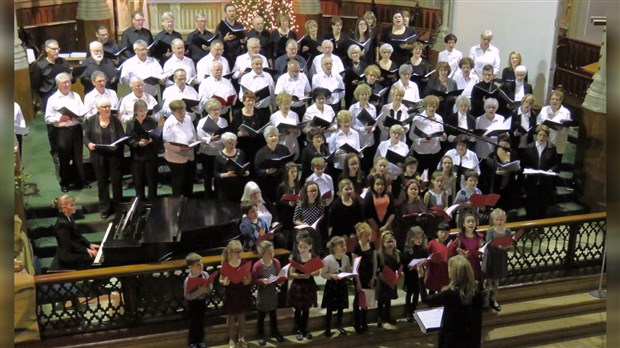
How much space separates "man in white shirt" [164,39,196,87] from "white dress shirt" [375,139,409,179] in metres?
2.03

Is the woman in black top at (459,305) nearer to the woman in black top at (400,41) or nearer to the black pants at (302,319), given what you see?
the black pants at (302,319)

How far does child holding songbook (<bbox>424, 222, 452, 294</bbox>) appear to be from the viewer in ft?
18.7

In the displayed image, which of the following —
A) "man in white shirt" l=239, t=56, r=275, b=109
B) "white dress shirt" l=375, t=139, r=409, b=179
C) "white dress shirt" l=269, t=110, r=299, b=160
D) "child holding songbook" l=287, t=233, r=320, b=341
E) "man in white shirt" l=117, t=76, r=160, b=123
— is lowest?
"child holding songbook" l=287, t=233, r=320, b=341

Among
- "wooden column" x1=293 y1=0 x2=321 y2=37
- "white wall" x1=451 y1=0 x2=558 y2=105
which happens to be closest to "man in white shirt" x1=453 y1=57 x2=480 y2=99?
"white wall" x1=451 y1=0 x2=558 y2=105

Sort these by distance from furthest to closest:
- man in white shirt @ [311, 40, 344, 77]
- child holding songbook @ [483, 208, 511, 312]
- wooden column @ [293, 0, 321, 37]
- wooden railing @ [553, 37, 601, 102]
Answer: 1. wooden column @ [293, 0, 321, 37]
2. wooden railing @ [553, 37, 601, 102]
3. man in white shirt @ [311, 40, 344, 77]
4. child holding songbook @ [483, 208, 511, 312]

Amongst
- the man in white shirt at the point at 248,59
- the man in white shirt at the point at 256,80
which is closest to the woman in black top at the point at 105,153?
the man in white shirt at the point at 256,80

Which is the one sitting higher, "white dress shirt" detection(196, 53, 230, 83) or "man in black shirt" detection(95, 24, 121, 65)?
"man in black shirt" detection(95, 24, 121, 65)

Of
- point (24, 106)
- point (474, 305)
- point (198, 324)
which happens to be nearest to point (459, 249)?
point (474, 305)

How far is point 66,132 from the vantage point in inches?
269

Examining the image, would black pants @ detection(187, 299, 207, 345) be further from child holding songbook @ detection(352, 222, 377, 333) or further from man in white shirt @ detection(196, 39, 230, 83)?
man in white shirt @ detection(196, 39, 230, 83)

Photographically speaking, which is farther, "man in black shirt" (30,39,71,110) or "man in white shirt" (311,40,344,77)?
"man in white shirt" (311,40,344,77)

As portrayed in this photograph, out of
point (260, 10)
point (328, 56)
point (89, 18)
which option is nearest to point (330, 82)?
point (328, 56)

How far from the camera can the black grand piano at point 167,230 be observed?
18.0 feet

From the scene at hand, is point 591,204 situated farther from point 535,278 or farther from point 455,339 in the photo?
point 455,339
